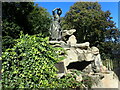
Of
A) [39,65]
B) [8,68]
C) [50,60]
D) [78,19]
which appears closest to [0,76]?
[8,68]

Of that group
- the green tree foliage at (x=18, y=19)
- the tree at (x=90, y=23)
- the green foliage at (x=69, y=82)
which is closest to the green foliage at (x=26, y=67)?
the green foliage at (x=69, y=82)

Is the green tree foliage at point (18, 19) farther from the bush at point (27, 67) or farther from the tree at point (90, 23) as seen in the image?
the tree at point (90, 23)

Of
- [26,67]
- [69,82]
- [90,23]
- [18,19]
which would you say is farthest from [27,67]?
[90,23]

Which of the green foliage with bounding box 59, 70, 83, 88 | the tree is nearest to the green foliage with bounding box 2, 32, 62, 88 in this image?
the green foliage with bounding box 59, 70, 83, 88

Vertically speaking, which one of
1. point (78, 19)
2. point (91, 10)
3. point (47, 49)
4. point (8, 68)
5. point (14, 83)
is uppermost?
point (91, 10)

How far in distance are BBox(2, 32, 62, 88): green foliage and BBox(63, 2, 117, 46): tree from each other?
47.4ft

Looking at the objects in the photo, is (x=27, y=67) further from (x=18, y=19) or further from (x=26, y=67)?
(x=18, y=19)

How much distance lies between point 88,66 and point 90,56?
48cm

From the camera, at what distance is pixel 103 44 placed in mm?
16562

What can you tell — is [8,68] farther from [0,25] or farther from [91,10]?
[91,10]

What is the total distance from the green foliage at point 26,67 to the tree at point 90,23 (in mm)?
14447

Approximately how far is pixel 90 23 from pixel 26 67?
14.8 m

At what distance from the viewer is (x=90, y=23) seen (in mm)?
Result: 16172

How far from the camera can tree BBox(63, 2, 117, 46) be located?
53.8 ft
